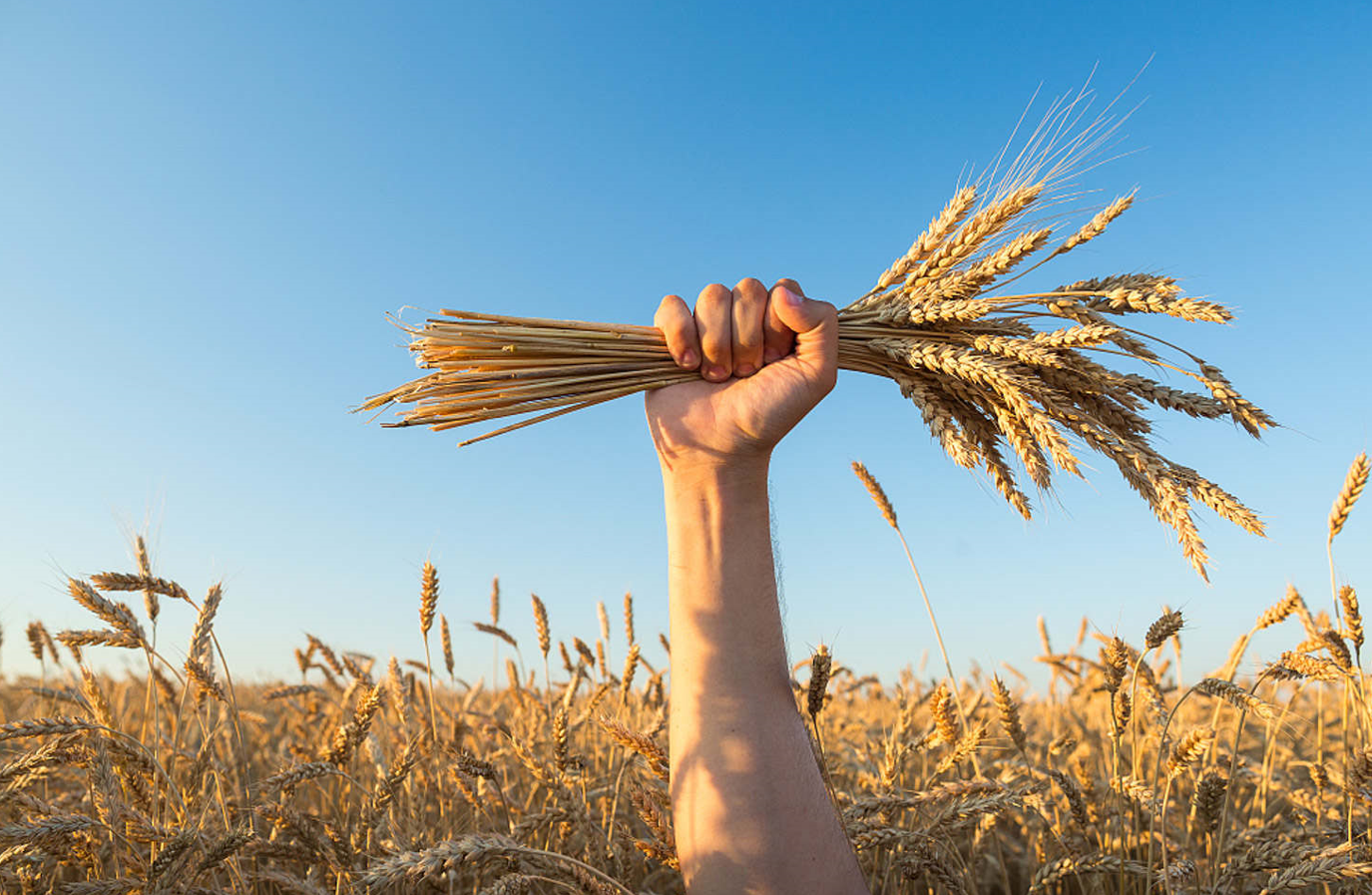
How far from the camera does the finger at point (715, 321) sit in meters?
1.88

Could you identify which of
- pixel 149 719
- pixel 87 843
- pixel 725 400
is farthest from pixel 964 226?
pixel 149 719

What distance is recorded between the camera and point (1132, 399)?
71.4 inches

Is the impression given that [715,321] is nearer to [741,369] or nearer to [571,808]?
[741,369]

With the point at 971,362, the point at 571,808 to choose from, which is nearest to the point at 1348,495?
the point at 971,362

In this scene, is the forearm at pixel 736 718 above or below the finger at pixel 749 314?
below

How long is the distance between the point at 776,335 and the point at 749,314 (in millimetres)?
108

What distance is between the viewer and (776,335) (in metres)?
1.93

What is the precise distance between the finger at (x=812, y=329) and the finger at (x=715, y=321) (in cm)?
11

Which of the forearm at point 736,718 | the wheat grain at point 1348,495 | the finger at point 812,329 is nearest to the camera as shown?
the forearm at point 736,718

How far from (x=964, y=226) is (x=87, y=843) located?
8.21 ft

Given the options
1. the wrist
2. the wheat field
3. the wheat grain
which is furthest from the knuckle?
the wheat grain

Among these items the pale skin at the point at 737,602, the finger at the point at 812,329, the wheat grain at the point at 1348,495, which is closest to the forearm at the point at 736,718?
the pale skin at the point at 737,602

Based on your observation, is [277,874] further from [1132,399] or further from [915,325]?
[1132,399]

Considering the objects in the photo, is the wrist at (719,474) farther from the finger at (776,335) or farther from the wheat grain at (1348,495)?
the wheat grain at (1348,495)
